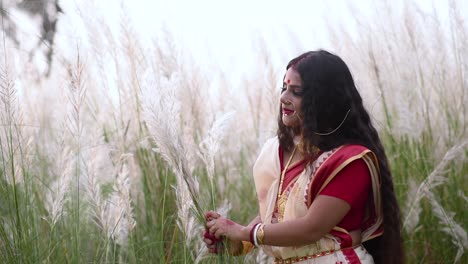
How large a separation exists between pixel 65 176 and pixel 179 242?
2.20 ft

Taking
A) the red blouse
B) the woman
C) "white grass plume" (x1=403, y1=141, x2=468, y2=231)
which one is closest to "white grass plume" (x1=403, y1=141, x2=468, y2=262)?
"white grass plume" (x1=403, y1=141, x2=468, y2=231)

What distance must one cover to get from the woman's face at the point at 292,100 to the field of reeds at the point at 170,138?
0.61 ft

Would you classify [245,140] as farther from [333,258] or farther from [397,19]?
[333,258]

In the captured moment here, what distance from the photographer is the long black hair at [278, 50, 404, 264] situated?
2801 millimetres

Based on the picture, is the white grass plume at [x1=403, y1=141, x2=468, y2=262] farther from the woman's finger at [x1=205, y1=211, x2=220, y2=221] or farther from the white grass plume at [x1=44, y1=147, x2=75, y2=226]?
the white grass plume at [x1=44, y1=147, x2=75, y2=226]

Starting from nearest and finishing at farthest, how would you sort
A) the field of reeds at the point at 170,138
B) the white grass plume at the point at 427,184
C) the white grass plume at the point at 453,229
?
1. the field of reeds at the point at 170,138
2. the white grass plume at the point at 427,184
3. the white grass plume at the point at 453,229

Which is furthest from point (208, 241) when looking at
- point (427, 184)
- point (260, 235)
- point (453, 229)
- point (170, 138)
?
point (453, 229)

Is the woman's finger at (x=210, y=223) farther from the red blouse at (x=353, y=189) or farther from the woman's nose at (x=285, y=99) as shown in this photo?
the woman's nose at (x=285, y=99)

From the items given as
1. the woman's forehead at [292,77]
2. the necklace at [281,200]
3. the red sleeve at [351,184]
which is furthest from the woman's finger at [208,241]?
the woman's forehead at [292,77]

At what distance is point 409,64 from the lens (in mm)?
4621

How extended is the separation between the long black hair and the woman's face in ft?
0.05

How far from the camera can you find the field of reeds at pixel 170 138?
278 cm

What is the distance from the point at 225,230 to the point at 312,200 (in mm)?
310

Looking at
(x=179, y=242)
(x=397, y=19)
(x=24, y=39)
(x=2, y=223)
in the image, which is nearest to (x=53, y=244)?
(x=2, y=223)
